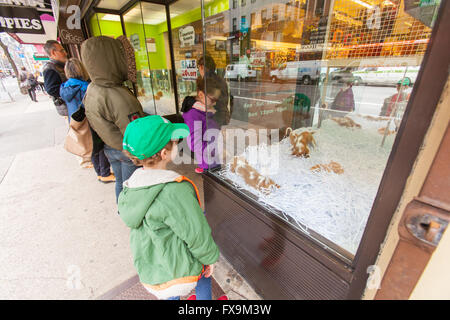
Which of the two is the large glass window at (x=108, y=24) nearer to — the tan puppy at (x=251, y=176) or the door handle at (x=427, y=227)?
the tan puppy at (x=251, y=176)

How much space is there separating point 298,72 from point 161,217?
237 centimetres

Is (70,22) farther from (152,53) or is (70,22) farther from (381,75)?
(381,75)

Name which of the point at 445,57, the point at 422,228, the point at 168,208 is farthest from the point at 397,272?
the point at 168,208

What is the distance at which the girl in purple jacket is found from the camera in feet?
6.69

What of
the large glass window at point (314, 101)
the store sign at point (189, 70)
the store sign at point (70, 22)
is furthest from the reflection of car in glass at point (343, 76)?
the store sign at point (70, 22)

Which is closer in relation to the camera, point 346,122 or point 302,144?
point 302,144

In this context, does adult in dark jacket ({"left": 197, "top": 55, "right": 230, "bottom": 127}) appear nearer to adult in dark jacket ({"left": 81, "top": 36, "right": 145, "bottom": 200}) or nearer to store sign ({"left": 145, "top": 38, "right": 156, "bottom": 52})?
adult in dark jacket ({"left": 81, "top": 36, "right": 145, "bottom": 200})

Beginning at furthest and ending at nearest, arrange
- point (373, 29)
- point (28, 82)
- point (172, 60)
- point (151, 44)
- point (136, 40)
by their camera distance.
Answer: point (28, 82) < point (136, 40) < point (151, 44) < point (172, 60) < point (373, 29)

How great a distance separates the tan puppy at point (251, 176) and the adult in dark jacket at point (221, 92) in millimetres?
536

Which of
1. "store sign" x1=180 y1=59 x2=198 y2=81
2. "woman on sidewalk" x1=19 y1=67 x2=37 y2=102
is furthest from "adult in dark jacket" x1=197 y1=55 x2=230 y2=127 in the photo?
"woman on sidewalk" x1=19 y1=67 x2=37 y2=102

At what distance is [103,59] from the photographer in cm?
174

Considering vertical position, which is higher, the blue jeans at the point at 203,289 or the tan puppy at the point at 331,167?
the tan puppy at the point at 331,167

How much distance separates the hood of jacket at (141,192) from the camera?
984 mm

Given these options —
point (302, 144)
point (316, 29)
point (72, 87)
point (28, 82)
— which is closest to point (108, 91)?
point (72, 87)
